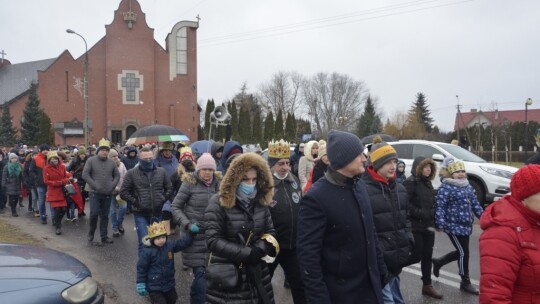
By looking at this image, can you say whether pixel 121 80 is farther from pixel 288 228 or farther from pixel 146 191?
Result: pixel 288 228

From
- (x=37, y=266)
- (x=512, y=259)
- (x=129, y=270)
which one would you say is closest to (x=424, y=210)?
(x=512, y=259)

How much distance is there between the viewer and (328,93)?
83500 millimetres

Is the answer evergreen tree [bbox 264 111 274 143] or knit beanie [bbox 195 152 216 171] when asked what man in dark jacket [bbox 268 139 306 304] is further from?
evergreen tree [bbox 264 111 274 143]

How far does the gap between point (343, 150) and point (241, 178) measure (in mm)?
1085

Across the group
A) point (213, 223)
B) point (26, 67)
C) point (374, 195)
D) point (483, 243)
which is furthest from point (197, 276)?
point (26, 67)

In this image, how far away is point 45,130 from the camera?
40969mm

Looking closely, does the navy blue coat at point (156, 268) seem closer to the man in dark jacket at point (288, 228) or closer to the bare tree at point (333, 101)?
the man in dark jacket at point (288, 228)

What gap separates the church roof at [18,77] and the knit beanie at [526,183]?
181ft

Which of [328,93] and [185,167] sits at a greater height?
[328,93]

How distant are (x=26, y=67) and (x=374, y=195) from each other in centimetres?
6272

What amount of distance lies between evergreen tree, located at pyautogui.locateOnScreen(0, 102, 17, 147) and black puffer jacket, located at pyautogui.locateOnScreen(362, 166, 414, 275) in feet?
160

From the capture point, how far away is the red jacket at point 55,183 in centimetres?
996

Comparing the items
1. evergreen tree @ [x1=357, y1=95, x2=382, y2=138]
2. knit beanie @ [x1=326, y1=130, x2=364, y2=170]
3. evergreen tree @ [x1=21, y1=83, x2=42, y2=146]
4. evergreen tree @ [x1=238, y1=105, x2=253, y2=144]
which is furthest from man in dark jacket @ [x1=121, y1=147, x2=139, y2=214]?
evergreen tree @ [x1=357, y1=95, x2=382, y2=138]

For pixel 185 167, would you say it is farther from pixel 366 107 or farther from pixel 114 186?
pixel 366 107
